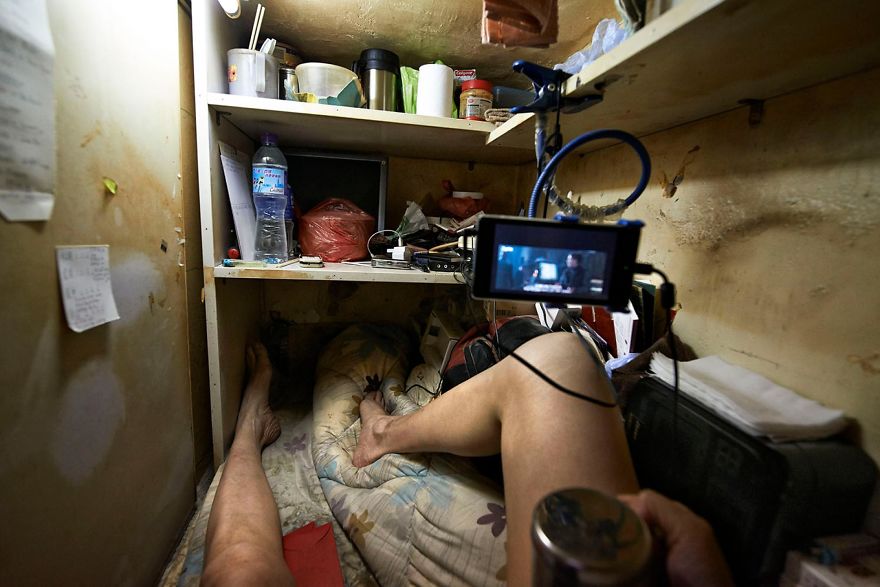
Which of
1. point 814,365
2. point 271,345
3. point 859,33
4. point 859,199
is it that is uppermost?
point 859,33

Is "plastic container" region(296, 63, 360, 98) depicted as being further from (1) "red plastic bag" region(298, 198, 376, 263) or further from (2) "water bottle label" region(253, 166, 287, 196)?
(1) "red plastic bag" region(298, 198, 376, 263)

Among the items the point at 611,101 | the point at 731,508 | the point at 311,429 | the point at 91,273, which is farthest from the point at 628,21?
the point at 311,429

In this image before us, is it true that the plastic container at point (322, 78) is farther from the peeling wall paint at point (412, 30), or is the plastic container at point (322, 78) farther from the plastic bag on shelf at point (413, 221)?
the plastic bag on shelf at point (413, 221)

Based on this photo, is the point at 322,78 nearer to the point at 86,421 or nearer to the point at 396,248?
the point at 396,248

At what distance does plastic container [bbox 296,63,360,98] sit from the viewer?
102cm

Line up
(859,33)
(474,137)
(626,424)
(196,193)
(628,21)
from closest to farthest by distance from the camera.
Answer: (859,33), (628,21), (626,424), (196,193), (474,137)

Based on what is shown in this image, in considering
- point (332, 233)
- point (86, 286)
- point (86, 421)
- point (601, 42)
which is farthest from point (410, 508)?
point (601, 42)

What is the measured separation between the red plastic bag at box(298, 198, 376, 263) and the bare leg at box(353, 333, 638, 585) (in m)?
0.65

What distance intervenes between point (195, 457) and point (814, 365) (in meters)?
1.33

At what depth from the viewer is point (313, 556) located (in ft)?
2.62

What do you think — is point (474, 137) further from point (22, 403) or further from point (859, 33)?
point (22, 403)

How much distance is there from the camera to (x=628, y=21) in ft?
1.79

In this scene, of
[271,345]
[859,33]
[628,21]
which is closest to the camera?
[859,33]

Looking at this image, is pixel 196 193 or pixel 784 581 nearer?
pixel 784 581
